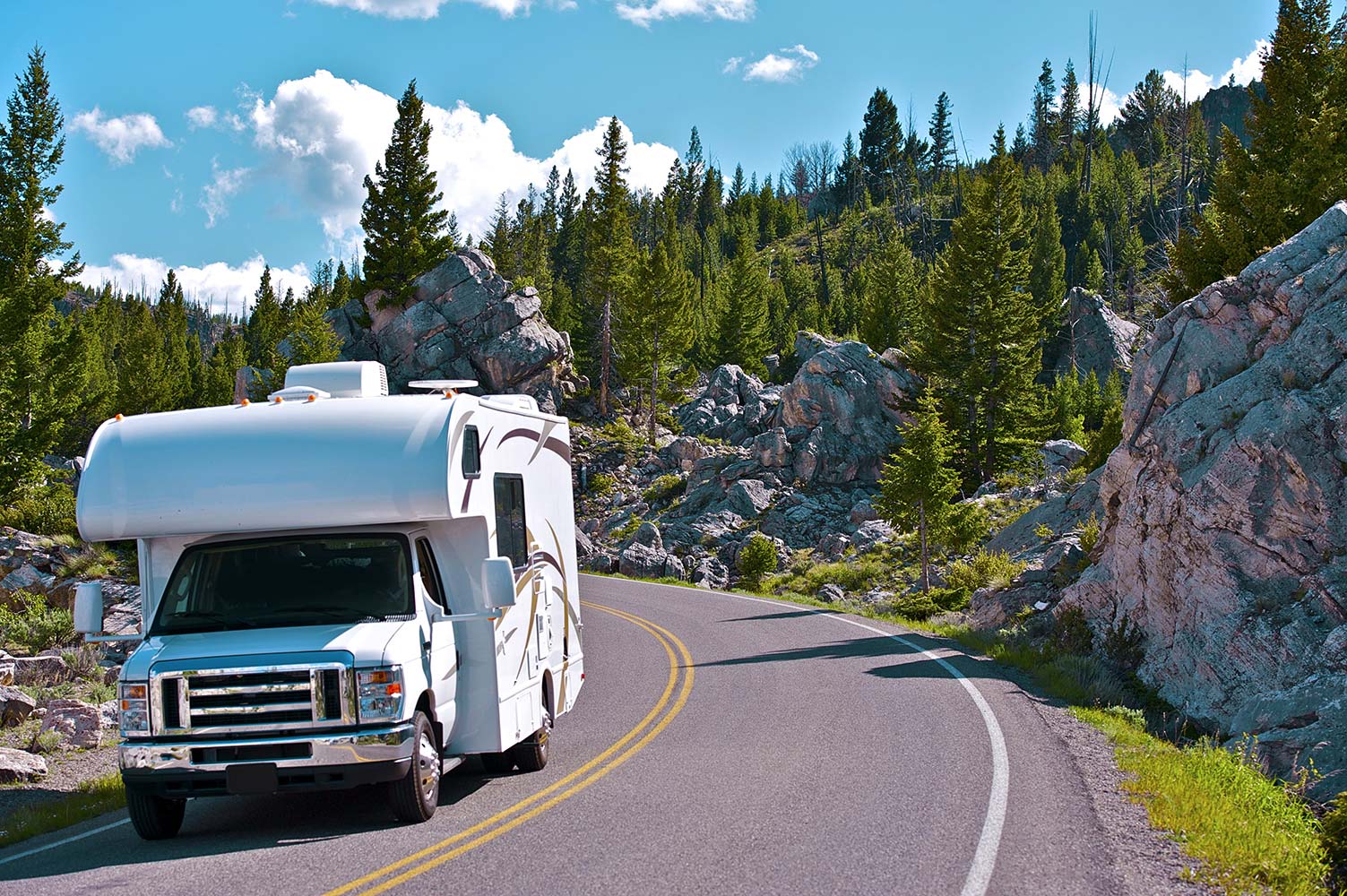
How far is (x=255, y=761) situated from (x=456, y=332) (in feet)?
189

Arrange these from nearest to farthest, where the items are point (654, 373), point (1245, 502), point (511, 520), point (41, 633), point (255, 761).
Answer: point (255, 761)
point (511, 520)
point (1245, 502)
point (41, 633)
point (654, 373)

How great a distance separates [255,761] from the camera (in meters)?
7.37

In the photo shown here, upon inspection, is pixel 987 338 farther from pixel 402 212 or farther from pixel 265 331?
pixel 265 331

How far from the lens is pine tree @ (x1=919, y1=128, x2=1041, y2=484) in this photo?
49.3m

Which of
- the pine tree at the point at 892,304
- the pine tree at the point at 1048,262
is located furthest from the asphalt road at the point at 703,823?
the pine tree at the point at 1048,262

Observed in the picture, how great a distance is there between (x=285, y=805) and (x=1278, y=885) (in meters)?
7.32

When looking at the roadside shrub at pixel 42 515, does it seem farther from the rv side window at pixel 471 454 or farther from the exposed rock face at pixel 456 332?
the rv side window at pixel 471 454

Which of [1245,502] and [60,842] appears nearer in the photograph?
[60,842]

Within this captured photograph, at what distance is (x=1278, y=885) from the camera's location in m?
6.50

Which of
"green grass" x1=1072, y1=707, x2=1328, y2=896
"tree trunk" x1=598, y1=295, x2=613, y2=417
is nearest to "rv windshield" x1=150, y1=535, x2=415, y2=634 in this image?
"green grass" x1=1072, y1=707, x2=1328, y2=896

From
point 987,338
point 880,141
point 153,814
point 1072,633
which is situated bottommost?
point 1072,633

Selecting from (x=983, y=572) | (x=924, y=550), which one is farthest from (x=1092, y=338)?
(x=983, y=572)

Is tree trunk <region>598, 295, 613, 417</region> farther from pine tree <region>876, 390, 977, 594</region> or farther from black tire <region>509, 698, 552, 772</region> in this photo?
black tire <region>509, 698, 552, 772</region>

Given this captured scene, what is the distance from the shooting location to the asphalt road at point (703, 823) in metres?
6.55
